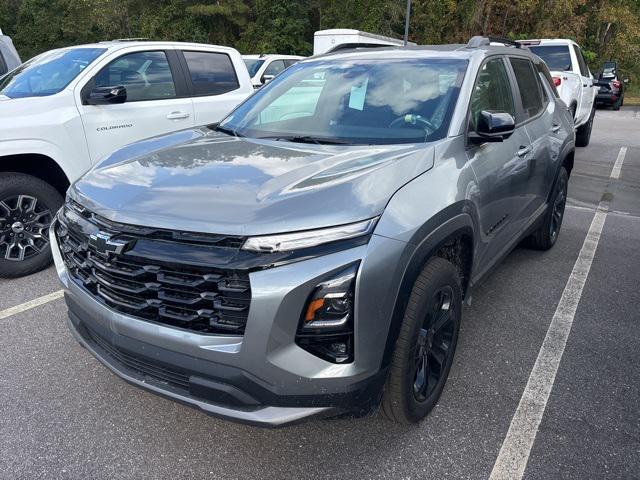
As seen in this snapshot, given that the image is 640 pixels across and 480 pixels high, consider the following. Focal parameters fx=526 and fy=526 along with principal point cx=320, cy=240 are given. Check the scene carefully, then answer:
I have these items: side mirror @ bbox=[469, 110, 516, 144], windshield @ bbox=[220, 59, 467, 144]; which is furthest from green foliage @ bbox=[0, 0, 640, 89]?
side mirror @ bbox=[469, 110, 516, 144]

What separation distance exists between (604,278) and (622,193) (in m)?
3.67

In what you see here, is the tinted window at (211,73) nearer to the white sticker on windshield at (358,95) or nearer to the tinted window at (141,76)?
the tinted window at (141,76)

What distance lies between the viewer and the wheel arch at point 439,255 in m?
2.10

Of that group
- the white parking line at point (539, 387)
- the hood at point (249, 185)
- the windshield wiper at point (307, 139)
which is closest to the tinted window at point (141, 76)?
the hood at point (249, 185)

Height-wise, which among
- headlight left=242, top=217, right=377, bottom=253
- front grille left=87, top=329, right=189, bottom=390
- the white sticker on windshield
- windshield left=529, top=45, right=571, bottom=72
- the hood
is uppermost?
the white sticker on windshield

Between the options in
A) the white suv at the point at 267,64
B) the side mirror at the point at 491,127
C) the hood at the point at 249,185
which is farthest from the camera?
the white suv at the point at 267,64

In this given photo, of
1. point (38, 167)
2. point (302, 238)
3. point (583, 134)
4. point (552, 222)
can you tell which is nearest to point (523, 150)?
point (552, 222)

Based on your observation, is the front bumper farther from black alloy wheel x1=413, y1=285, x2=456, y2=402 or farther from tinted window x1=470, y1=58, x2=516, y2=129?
tinted window x1=470, y1=58, x2=516, y2=129

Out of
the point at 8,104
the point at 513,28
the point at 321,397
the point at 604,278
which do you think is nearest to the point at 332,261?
the point at 321,397

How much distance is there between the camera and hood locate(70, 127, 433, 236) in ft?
6.58

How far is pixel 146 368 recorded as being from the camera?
2.17 metres

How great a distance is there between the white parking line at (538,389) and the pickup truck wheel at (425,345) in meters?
0.40

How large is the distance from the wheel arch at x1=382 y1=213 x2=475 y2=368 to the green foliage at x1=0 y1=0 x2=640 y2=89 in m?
28.5

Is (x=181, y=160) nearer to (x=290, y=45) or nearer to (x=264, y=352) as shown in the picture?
(x=264, y=352)
